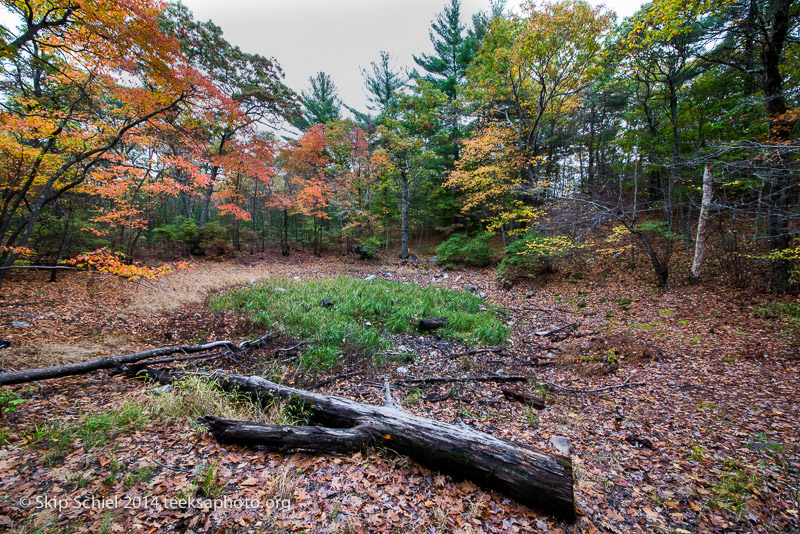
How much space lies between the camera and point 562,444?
114 inches

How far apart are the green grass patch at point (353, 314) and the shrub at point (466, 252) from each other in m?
4.86

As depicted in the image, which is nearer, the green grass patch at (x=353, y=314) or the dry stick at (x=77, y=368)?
the dry stick at (x=77, y=368)

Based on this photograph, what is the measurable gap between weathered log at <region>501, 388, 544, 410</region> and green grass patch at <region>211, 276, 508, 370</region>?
1.78 m

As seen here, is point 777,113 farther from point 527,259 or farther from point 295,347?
point 295,347

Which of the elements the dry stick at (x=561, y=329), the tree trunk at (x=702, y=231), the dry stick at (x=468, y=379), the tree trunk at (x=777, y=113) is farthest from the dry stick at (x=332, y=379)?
the tree trunk at (x=702, y=231)

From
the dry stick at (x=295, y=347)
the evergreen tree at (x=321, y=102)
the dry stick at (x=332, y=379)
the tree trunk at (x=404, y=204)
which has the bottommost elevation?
the dry stick at (x=332, y=379)

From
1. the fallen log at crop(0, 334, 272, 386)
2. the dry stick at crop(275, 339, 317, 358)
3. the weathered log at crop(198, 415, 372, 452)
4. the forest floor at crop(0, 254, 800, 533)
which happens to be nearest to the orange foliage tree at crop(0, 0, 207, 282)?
the forest floor at crop(0, 254, 800, 533)

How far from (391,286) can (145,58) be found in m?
8.24

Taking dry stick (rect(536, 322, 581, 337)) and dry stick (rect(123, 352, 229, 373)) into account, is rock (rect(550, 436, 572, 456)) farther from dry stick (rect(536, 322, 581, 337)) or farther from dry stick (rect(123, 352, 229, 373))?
dry stick (rect(123, 352, 229, 373))

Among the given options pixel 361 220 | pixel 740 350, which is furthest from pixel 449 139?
pixel 740 350

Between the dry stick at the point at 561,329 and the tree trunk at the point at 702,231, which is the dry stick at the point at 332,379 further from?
the tree trunk at the point at 702,231

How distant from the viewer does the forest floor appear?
1.91 m

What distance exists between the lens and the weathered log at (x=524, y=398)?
3.69 m

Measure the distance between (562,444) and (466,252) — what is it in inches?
448
